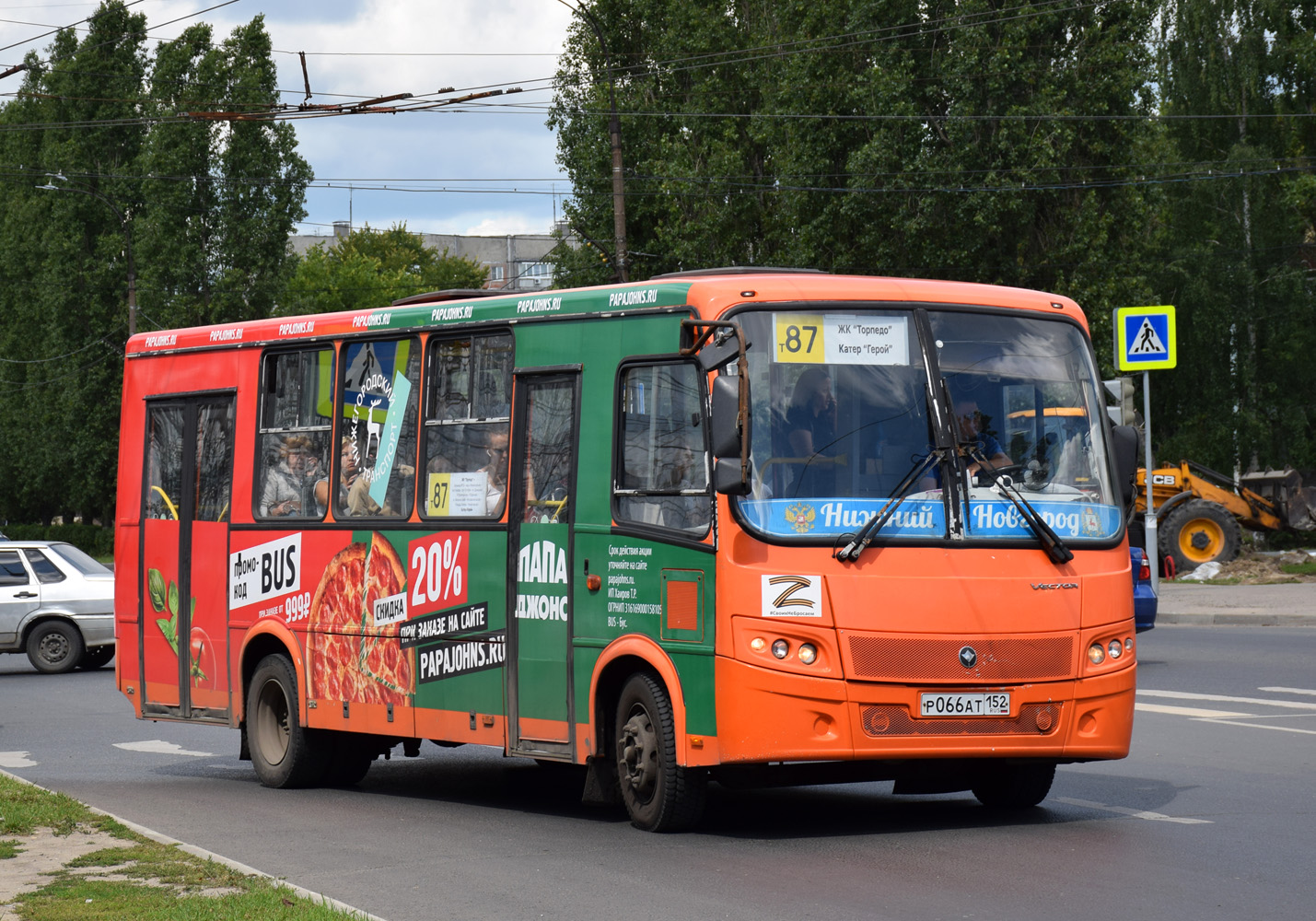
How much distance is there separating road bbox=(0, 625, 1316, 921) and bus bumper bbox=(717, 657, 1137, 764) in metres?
0.47

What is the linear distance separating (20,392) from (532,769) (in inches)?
2491

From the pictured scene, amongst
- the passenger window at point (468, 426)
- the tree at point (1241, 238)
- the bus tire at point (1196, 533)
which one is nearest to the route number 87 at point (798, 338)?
the passenger window at point (468, 426)

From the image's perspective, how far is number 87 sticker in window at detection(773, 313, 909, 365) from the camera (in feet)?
30.6

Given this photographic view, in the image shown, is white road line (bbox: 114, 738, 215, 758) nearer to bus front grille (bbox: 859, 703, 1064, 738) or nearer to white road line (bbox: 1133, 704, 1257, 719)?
white road line (bbox: 1133, 704, 1257, 719)

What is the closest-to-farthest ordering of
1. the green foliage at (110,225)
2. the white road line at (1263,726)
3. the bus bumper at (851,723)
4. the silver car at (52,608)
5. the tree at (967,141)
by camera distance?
1. the bus bumper at (851,723)
2. the white road line at (1263,726)
3. the silver car at (52,608)
4. the tree at (967,141)
5. the green foliage at (110,225)

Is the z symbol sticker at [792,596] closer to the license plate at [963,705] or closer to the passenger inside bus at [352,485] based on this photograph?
the license plate at [963,705]

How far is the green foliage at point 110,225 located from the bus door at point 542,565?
47781 mm

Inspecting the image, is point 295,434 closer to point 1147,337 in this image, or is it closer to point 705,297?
point 705,297

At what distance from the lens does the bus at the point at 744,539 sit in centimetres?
898

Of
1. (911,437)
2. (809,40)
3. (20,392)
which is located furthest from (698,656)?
(20,392)

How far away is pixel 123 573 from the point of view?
47.7ft

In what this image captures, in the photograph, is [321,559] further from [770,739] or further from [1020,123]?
[1020,123]

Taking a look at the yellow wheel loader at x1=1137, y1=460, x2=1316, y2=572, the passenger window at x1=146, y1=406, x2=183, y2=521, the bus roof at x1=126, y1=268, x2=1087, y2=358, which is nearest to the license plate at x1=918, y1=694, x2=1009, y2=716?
the bus roof at x1=126, y1=268, x2=1087, y2=358

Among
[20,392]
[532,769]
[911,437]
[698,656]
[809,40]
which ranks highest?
[809,40]
